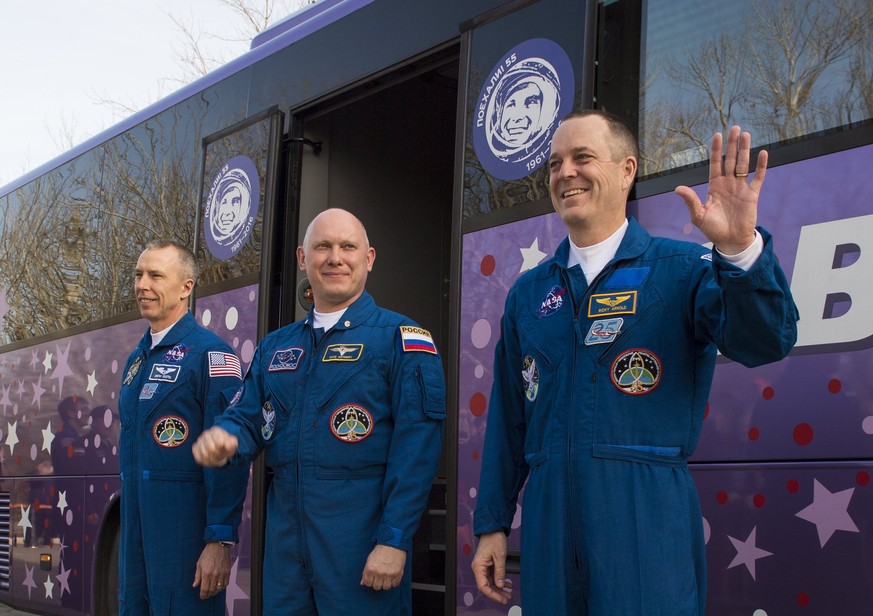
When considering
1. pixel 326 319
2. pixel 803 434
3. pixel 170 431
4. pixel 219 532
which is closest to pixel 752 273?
pixel 803 434

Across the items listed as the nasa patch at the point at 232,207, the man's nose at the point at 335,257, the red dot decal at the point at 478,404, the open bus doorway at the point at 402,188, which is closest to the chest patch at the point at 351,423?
the man's nose at the point at 335,257

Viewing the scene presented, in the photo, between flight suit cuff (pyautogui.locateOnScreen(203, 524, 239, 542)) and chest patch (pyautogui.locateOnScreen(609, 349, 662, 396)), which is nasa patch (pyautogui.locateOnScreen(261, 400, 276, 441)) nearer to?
flight suit cuff (pyautogui.locateOnScreen(203, 524, 239, 542))

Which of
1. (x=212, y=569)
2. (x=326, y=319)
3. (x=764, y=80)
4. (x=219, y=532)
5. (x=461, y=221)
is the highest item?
(x=764, y=80)

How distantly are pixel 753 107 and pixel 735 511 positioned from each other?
1097 millimetres

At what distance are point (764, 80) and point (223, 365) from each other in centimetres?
210

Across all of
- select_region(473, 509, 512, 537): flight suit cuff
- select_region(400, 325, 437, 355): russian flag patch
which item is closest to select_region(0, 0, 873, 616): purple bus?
select_region(400, 325, 437, 355): russian flag patch

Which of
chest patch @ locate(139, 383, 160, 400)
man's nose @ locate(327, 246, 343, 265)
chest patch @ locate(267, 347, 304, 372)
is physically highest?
man's nose @ locate(327, 246, 343, 265)

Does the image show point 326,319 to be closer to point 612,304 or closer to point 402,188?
point 612,304

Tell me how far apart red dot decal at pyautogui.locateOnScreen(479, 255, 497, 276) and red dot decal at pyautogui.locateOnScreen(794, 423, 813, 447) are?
1.25 metres

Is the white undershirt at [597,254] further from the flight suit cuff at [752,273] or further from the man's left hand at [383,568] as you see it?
the man's left hand at [383,568]

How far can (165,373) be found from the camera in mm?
3809

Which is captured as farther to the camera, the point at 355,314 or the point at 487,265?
the point at 487,265

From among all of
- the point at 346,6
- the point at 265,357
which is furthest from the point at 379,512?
the point at 346,6

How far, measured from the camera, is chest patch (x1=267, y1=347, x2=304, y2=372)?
314 centimetres
